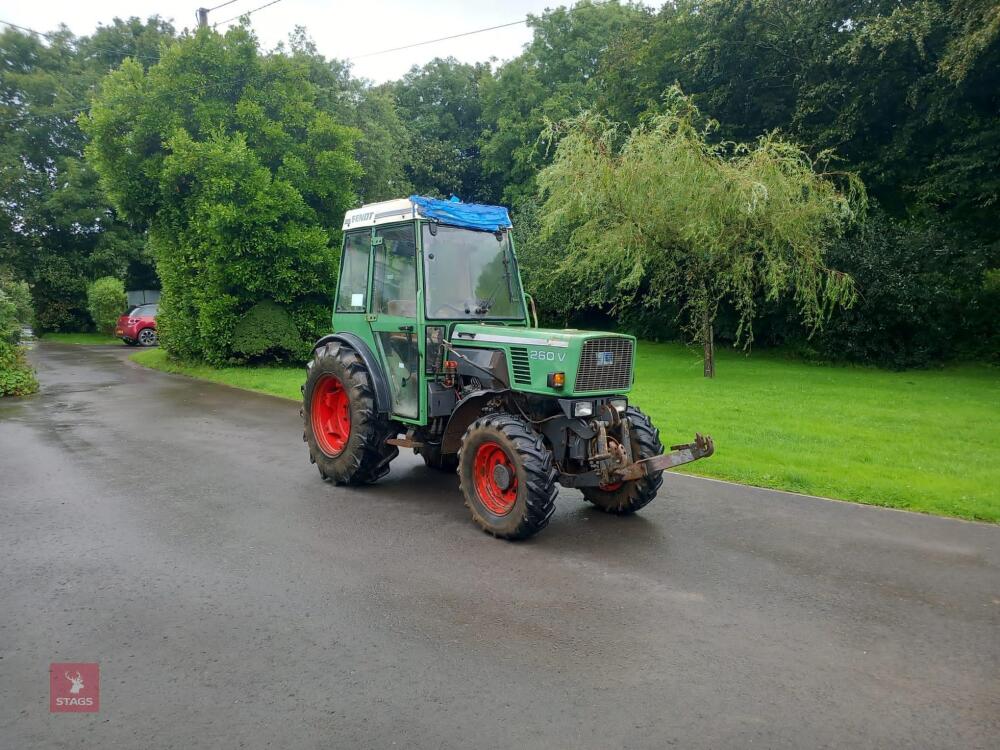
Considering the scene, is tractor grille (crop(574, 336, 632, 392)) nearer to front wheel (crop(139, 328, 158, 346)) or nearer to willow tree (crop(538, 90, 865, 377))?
willow tree (crop(538, 90, 865, 377))

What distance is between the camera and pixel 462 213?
7.05 meters

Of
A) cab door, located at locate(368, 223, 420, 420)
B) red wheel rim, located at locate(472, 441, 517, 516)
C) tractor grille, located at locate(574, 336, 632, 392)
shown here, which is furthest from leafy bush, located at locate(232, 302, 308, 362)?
tractor grille, located at locate(574, 336, 632, 392)

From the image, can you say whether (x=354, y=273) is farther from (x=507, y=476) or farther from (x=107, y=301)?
(x=107, y=301)

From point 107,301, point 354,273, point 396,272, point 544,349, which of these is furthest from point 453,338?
point 107,301

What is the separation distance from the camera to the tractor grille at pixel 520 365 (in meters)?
6.10

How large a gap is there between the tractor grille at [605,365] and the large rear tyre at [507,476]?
0.60m

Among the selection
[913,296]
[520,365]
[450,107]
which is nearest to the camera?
[520,365]

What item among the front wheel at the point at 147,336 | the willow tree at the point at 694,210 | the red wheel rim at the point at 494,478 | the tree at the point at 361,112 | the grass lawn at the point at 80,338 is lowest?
the grass lawn at the point at 80,338

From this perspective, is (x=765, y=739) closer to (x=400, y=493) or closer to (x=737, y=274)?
(x=400, y=493)

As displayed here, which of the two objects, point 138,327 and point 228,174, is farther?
point 138,327

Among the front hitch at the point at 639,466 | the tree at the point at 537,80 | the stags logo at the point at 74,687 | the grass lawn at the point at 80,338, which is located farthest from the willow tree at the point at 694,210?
the grass lawn at the point at 80,338

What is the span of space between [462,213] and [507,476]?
2609 mm

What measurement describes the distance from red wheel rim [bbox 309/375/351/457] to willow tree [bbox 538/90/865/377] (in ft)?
31.8

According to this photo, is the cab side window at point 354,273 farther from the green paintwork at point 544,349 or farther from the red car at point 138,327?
the red car at point 138,327
